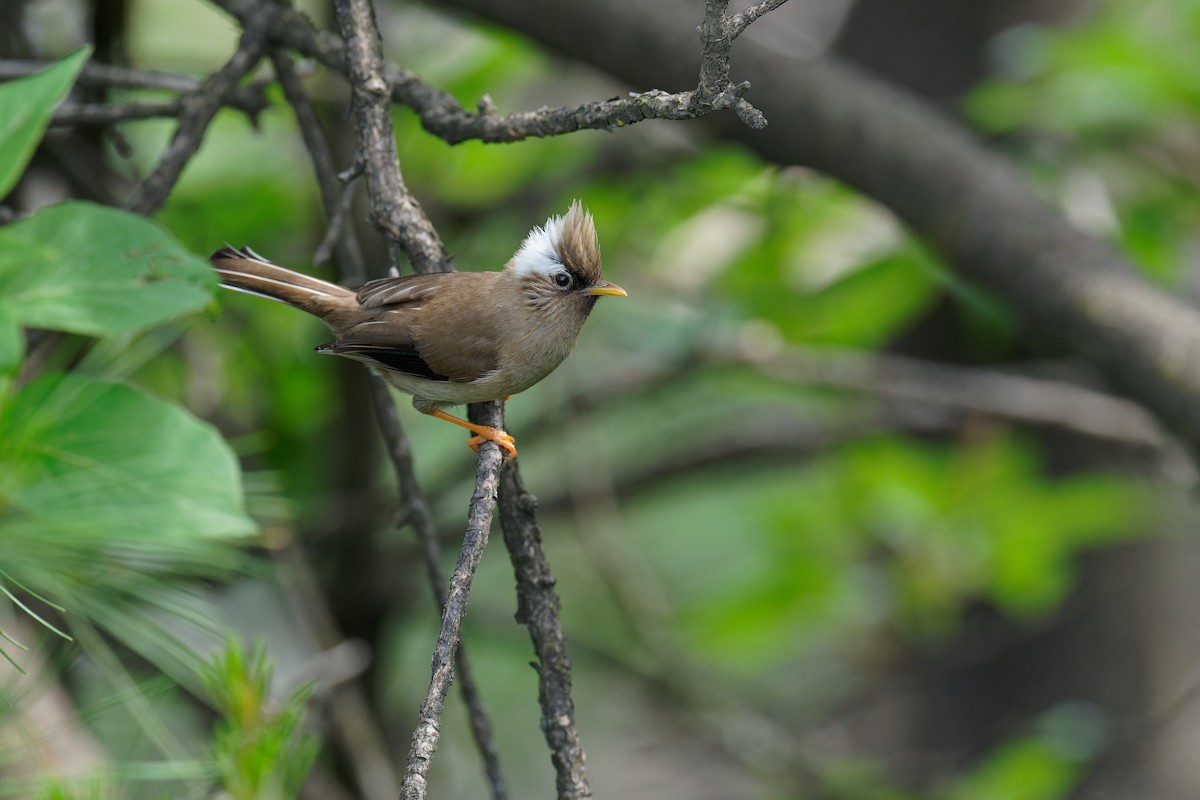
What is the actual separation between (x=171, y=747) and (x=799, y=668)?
7.01m

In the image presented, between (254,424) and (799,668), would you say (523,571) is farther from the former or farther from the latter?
(799,668)

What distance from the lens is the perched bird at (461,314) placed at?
3.08 meters

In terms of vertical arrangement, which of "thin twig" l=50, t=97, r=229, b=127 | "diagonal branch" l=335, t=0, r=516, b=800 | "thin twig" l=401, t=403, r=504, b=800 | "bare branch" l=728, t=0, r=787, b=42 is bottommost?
"thin twig" l=401, t=403, r=504, b=800

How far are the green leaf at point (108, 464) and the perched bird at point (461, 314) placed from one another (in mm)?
946

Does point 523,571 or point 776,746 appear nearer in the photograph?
point 523,571

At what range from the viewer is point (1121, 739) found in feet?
17.6

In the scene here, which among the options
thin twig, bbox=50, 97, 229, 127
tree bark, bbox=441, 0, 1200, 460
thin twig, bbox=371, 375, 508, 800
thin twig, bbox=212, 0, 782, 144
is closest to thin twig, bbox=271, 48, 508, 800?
thin twig, bbox=371, 375, 508, 800

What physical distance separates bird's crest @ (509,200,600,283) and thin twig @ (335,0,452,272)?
0.87 m

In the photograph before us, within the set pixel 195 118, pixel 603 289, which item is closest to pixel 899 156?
pixel 603 289

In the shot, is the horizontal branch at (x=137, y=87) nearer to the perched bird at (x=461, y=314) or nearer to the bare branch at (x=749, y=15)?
the perched bird at (x=461, y=314)

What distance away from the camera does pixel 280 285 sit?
3.13 m

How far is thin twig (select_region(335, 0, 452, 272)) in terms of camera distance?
→ 2.38 metres

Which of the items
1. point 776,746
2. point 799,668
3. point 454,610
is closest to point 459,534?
point 776,746

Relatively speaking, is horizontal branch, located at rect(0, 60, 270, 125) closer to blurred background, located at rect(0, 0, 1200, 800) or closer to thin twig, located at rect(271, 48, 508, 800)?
thin twig, located at rect(271, 48, 508, 800)
